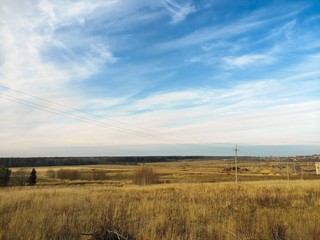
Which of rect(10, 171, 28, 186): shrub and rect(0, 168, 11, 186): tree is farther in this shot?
rect(10, 171, 28, 186): shrub

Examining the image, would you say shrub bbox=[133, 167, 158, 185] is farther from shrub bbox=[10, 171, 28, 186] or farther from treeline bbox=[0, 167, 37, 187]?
shrub bbox=[10, 171, 28, 186]

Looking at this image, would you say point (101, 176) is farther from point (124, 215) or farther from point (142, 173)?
point (124, 215)

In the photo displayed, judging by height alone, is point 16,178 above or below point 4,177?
below

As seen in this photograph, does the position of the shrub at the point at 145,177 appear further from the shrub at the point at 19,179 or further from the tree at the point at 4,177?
the tree at the point at 4,177

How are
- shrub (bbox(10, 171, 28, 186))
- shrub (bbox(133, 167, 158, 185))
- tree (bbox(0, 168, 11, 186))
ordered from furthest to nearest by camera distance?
shrub (bbox(10, 171, 28, 186))
shrub (bbox(133, 167, 158, 185))
tree (bbox(0, 168, 11, 186))

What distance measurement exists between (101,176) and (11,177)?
2659cm

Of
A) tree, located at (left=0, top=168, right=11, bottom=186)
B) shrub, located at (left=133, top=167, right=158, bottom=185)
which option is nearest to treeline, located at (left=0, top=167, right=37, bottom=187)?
tree, located at (left=0, top=168, right=11, bottom=186)

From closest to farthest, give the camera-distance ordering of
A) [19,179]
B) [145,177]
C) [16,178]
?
[145,177] < [19,179] < [16,178]

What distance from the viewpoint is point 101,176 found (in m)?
97.2

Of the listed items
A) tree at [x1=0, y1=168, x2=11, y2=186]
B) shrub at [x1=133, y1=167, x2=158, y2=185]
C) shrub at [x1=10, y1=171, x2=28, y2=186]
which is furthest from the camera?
shrub at [x1=10, y1=171, x2=28, y2=186]

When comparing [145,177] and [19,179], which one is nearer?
[145,177]

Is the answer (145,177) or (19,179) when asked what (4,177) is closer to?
(19,179)

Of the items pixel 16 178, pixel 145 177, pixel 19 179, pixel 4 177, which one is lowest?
pixel 19 179

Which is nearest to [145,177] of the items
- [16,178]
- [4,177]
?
A: [4,177]
